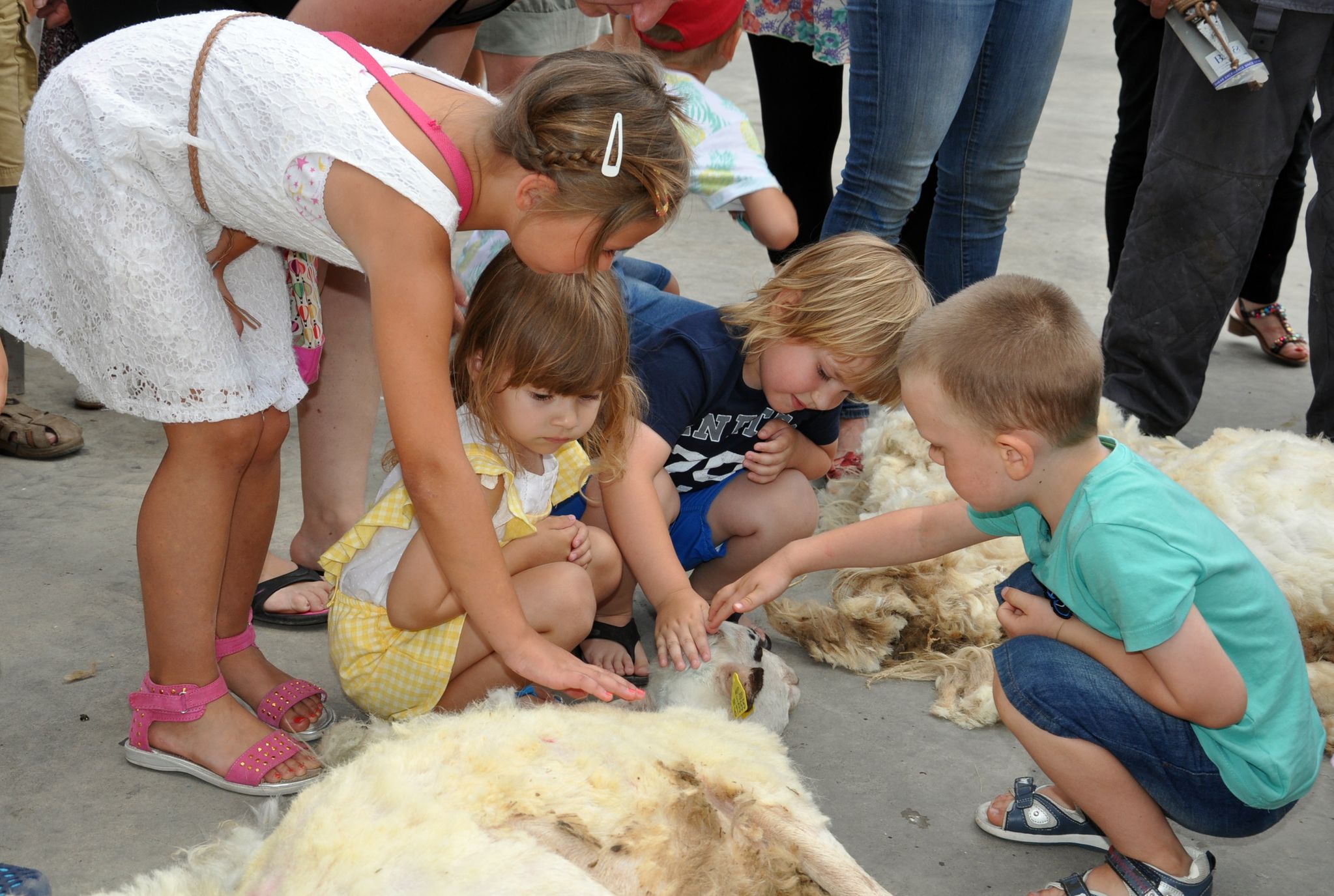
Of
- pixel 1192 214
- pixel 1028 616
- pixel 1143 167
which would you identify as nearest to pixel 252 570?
pixel 1028 616

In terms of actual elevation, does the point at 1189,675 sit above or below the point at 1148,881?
above

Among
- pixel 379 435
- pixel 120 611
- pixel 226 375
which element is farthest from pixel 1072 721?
pixel 379 435

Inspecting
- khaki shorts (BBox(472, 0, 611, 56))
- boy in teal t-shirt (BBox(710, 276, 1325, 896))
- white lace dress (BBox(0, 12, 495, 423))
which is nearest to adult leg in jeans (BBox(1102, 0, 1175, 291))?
khaki shorts (BBox(472, 0, 611, 56))

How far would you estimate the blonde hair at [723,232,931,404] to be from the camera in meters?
2.33

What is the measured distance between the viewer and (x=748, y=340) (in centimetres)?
242

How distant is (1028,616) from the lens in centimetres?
187

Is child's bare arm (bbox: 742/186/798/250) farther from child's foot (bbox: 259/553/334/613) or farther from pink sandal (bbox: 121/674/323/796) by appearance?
pink sandal (bbox: 121/674/323/796)

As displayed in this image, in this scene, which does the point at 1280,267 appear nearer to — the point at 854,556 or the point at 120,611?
the point at 854,556

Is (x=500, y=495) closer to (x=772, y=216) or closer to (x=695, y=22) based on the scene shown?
(x=772, y=216)

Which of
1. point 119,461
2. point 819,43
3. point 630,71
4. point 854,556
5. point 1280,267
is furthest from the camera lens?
point 1280,267

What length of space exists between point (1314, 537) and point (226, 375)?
2104 millimetres

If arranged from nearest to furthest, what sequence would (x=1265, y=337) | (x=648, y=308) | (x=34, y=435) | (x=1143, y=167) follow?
1. (x=648, y=308)
2. (x=34, y=435)
3. (x=1143, y=167)
4. (x=1265, y=337)

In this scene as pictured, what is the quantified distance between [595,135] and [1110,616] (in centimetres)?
102

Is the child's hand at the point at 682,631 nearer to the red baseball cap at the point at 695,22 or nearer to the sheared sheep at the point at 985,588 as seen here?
the sheared sheep at the point at 985,588
